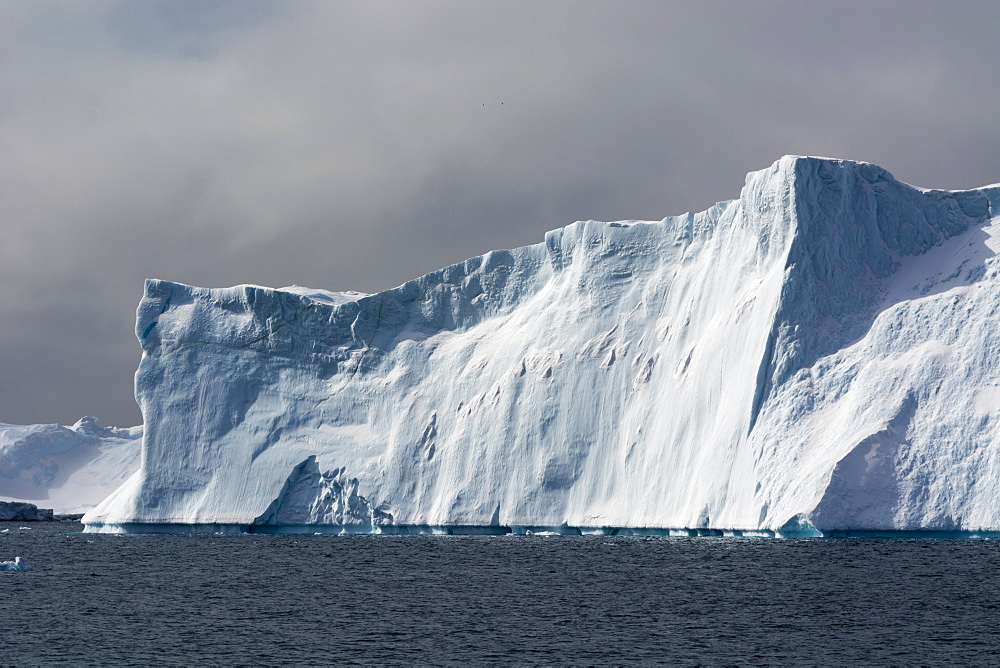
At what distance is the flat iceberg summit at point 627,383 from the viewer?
118 feet

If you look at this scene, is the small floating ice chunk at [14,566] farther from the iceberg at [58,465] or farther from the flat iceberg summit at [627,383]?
the iceberg at [58,465]

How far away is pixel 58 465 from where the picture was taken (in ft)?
317

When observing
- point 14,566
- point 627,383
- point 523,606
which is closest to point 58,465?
point 14,566

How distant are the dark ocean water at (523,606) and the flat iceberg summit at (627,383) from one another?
313 centimetres

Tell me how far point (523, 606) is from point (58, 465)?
81.5 metres

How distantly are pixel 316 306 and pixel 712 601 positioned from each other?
1178 inches

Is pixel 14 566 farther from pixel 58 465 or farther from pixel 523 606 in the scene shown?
pixel 58 465

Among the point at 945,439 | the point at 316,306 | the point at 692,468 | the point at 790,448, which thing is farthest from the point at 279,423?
the point at 945,439

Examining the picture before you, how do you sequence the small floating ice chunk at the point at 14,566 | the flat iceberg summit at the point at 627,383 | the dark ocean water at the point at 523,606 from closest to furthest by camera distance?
the dark ocean water at the point at 523,606, the small floating ice chunk at the point at 14,566, the flat iceberg summit at the point at 627,383

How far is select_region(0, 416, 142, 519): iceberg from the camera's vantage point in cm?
9381

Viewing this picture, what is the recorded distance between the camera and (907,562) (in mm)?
30234

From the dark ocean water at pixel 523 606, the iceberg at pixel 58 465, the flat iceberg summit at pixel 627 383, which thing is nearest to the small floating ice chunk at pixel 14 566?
the dark ocean water at pixel 523 606

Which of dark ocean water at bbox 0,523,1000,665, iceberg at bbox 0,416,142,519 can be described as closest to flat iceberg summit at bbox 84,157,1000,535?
dark ocean water at bbox 0,523,1000,665

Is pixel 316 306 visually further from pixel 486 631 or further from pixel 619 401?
pixel 486 631
